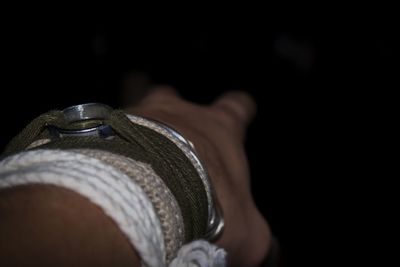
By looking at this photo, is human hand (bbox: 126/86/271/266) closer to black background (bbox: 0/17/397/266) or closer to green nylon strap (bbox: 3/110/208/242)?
green nylon strap (bbox: 3/110/208/242)

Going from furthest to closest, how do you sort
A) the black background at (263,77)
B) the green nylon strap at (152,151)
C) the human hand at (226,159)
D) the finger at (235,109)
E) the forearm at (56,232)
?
the black background at (263,77) < the finger at (235,109) < the human hand at (226,159) < the green nylon strap at (152,151) < the forearm at (56,232)

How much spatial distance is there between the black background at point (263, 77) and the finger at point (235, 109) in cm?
87

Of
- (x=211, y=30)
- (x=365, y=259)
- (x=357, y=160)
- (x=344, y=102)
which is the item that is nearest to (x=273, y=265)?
(x=365, y=259)

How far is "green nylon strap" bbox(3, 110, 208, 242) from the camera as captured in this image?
18.2 inches

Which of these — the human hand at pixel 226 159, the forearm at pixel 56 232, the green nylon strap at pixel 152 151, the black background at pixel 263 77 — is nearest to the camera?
the forearm at pixel 56 232

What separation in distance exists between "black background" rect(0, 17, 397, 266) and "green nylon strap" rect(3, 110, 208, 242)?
117 centimetres

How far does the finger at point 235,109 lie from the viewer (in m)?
0.77

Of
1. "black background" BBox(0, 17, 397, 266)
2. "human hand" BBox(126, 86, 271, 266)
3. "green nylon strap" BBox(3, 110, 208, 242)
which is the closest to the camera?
"green nylon strap" BBox(3, 110, 208, 242)

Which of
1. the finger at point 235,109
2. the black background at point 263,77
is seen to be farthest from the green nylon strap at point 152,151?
the black background at point 263,77

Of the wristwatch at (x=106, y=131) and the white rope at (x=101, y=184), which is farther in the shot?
the wristwatch at (x=106, y=131)

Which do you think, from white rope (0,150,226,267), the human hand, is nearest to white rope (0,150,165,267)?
white rope (0,150,226,267)

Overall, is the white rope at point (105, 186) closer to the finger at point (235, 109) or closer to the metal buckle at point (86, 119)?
the metal buckle at point (86, 119)

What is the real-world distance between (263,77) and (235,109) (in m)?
1.35

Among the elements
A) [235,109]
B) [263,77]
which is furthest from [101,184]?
[263,77]
